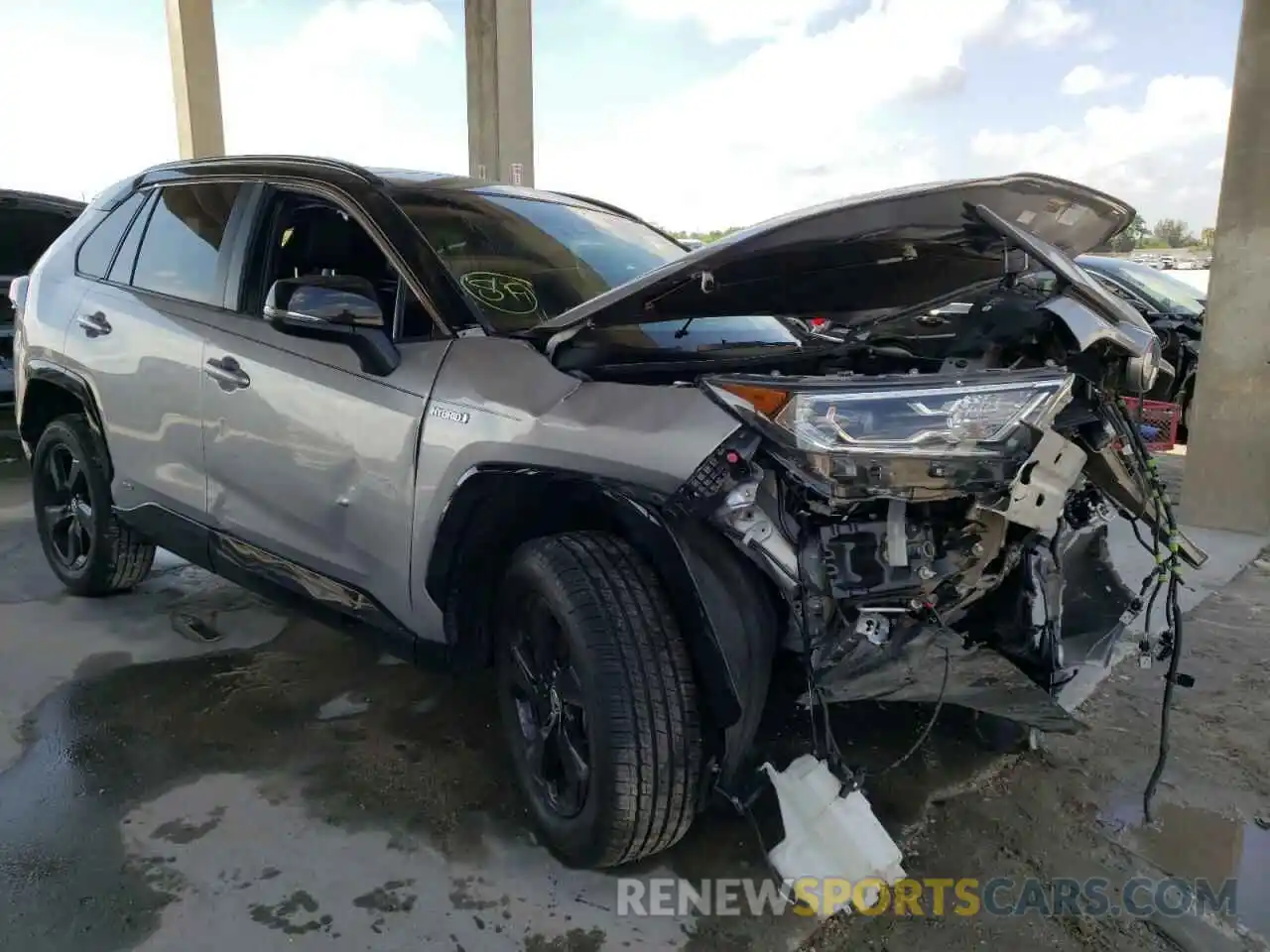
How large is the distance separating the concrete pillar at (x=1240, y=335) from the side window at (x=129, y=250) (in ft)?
17.8

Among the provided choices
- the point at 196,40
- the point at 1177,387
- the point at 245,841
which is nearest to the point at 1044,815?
the point at 245,841

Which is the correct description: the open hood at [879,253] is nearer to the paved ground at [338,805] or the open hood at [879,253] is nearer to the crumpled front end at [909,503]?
the crumpled front end at [909,503]

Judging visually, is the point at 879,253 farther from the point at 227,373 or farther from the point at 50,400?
the point at 50,400

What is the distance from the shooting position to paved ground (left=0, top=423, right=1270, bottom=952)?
7.22ft

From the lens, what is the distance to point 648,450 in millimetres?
2125

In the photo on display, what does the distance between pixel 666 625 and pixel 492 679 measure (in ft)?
4.71

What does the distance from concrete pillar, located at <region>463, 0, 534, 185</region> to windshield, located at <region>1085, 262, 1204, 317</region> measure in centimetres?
644

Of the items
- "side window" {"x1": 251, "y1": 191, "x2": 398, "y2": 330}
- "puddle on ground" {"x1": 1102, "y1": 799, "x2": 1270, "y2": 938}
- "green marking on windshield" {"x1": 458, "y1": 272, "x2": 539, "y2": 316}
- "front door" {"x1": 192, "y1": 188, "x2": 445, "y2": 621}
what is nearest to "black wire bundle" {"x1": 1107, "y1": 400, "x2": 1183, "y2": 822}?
"puddle on ground" {"x1": 1102, "y1": 799, "x2": 1270, "y2": 938}

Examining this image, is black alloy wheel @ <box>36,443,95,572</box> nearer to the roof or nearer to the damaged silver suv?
the damaged silver suv

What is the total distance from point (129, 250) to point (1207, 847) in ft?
13.5

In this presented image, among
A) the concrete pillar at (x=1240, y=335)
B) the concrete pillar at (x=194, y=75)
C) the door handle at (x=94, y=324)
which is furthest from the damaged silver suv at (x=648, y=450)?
the concrete pillar at (x=194, y=75)

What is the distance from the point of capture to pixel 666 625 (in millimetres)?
2172
